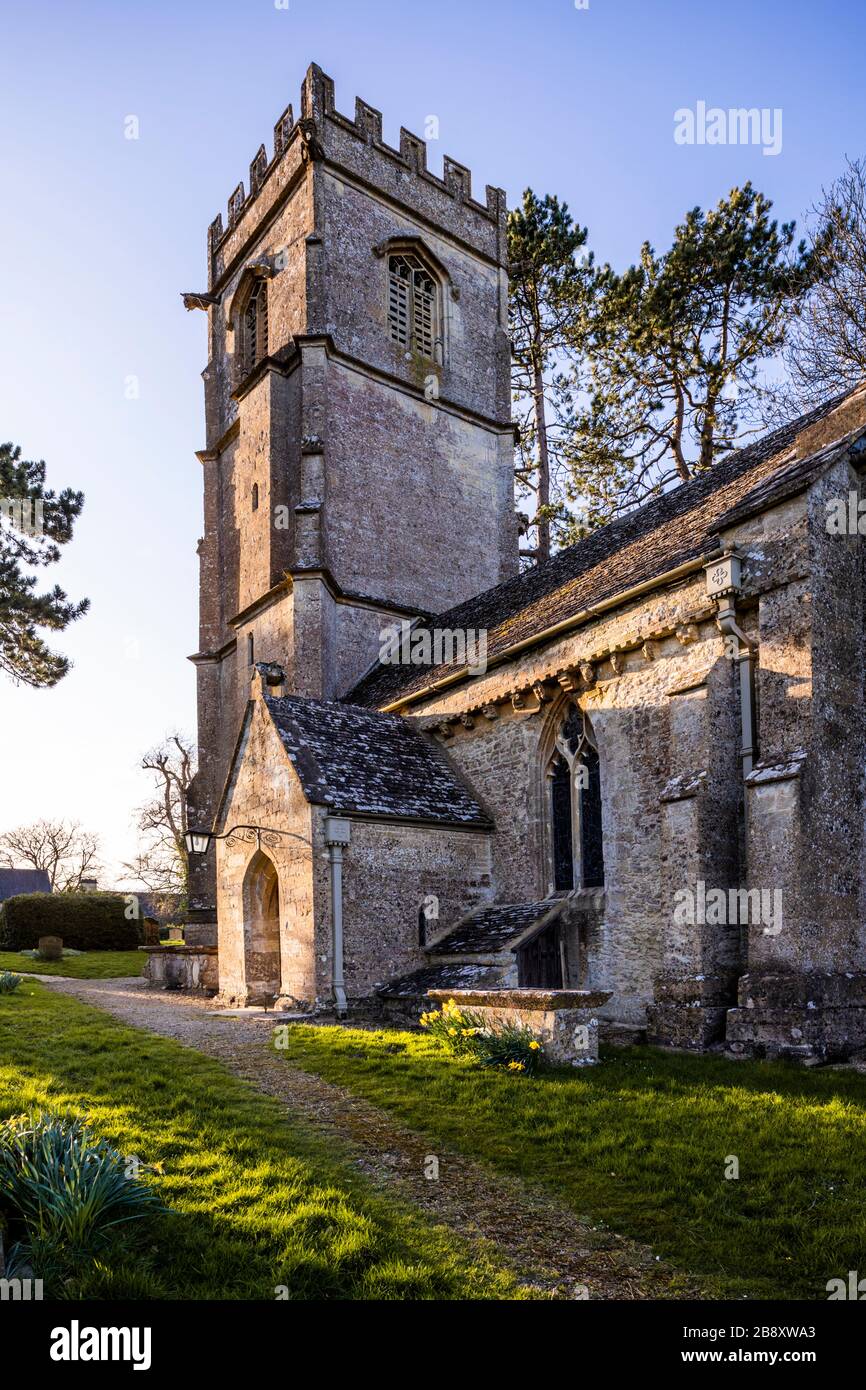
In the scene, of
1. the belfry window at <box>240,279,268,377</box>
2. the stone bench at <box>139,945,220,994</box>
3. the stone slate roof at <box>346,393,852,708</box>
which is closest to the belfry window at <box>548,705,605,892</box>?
the stone slate roof at <box>346,393,852,708</box>

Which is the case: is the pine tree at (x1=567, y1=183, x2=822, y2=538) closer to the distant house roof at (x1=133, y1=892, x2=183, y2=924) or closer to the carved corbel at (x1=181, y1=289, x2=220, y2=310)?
the carved corbel at (x1=181, y1=289, x2=220, y2=310)

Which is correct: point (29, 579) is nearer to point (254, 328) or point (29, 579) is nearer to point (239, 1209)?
point (254, 328)

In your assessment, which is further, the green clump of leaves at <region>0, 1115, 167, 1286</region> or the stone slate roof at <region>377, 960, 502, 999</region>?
the stone slate roof at <region>377, 960, 502, 999</region>

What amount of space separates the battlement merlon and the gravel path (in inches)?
938

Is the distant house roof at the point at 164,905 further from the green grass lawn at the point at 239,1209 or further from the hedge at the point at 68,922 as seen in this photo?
the green grass lawn at the point at 239,1209

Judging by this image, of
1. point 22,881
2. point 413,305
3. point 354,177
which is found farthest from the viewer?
point 22,881

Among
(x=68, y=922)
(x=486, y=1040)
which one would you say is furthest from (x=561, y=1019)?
(x=68, y=922)

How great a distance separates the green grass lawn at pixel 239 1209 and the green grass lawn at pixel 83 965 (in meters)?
18.4

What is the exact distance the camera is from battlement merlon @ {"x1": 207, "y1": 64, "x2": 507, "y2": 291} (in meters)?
24.8

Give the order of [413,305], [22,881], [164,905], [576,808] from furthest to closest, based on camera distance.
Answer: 1. [22,881]
2. [164,905]
3. [413,305]
4. [576,808]

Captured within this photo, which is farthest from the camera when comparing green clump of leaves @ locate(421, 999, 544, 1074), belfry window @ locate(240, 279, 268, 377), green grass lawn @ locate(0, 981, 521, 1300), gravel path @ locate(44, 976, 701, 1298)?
belfry window @ locate(240, 279, 268, 377)

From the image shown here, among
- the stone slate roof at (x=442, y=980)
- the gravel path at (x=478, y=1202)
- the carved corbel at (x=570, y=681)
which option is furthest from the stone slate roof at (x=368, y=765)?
the gravel path at (x=478, y=1202)

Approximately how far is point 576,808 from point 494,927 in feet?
7.80

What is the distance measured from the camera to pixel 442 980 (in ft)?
46.4
